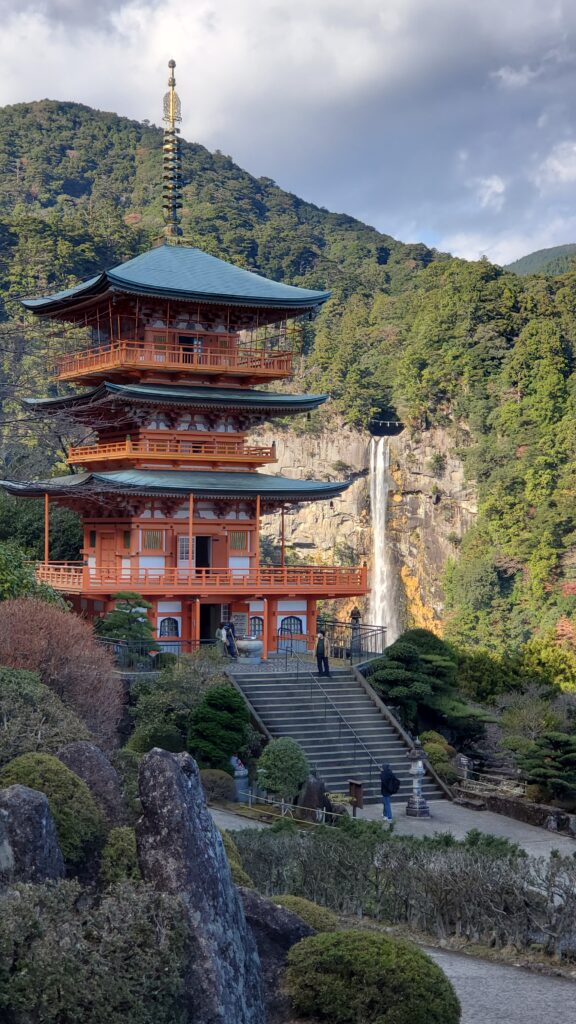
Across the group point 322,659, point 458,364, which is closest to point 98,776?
point 322,659

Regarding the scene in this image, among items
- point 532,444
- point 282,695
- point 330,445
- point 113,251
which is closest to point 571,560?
point 532,444

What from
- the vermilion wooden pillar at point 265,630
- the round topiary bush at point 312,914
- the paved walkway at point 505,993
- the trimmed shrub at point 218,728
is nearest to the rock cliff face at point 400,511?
the vermilion wooden pillar at point 265,630

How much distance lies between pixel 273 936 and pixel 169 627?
22723 mm

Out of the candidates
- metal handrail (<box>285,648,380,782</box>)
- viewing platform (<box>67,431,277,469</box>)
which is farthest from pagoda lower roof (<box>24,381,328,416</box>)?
metal handrail (<box>285,648,380,782</box>)

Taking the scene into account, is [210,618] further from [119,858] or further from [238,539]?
[119,858]

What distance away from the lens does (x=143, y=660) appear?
1142 inches

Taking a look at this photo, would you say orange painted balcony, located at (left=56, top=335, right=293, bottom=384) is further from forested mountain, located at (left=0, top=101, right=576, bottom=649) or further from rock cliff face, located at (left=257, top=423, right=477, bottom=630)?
rock cliff face, located at (left=257, top=423, right=477, bottom=630)

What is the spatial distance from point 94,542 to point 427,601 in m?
40.9

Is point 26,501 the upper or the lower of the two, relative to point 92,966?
upper

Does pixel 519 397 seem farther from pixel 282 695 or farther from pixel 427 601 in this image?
pixel 282 695

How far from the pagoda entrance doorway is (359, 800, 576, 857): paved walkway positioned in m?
10.0

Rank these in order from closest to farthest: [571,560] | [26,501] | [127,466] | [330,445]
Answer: [127,466]
[26,501]
[571,560]
[330,445]

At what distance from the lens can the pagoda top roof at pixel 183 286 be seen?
110ft

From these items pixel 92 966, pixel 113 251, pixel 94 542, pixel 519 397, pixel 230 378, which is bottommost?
pixel 92 966
